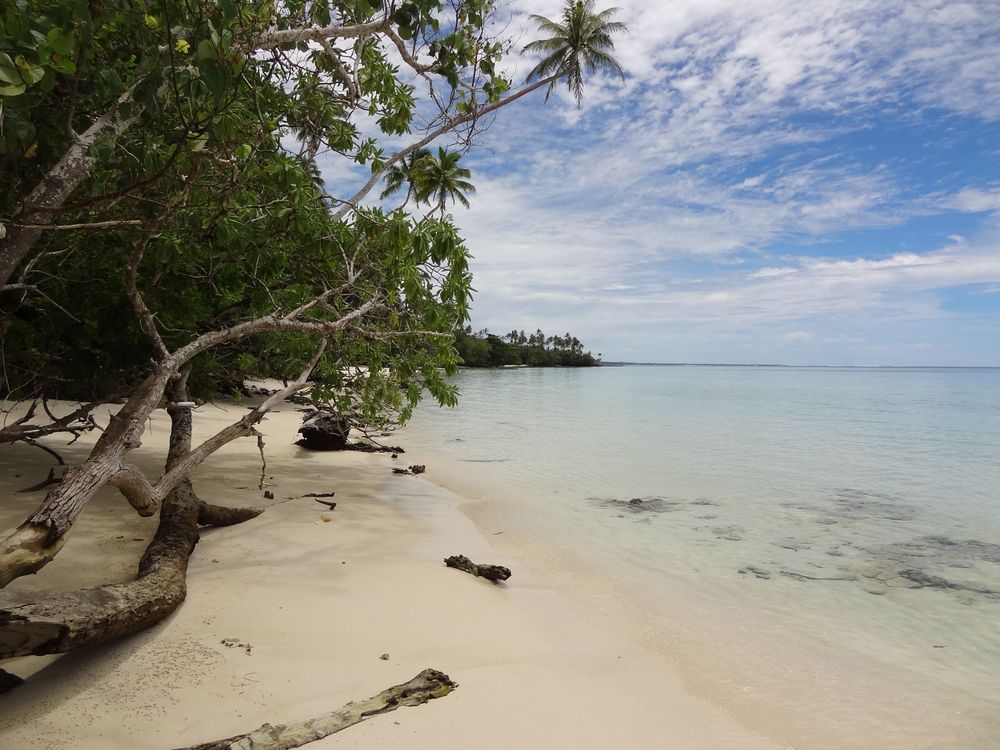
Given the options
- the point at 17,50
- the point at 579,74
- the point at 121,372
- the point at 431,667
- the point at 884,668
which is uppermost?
the point at 579,74

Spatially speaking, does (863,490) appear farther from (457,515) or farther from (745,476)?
(457,515)

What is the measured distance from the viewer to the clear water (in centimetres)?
380

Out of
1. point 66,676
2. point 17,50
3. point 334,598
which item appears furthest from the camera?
point 334,598

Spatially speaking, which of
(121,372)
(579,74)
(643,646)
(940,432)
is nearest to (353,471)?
(121,372)

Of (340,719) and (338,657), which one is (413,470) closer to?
(338,657)

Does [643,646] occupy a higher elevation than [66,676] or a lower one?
lower

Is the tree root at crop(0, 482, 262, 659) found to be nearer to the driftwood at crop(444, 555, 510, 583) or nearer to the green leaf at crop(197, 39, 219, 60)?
the driftwood at crop(444, 555, 510, 583)

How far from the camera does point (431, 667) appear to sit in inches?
132

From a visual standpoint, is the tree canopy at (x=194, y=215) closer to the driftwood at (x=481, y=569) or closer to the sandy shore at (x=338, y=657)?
the sandy shore at (x=338, y=657)

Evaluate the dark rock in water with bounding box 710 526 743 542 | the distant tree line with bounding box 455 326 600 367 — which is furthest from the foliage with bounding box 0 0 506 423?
A: the distant tree line with bounding box 455 326 600 367

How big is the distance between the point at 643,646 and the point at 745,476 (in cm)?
858

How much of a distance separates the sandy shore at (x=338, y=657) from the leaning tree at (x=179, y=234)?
0.28 m

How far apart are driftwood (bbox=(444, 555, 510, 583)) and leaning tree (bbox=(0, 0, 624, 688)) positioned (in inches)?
80.3

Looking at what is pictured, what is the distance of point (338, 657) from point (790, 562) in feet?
17.3
